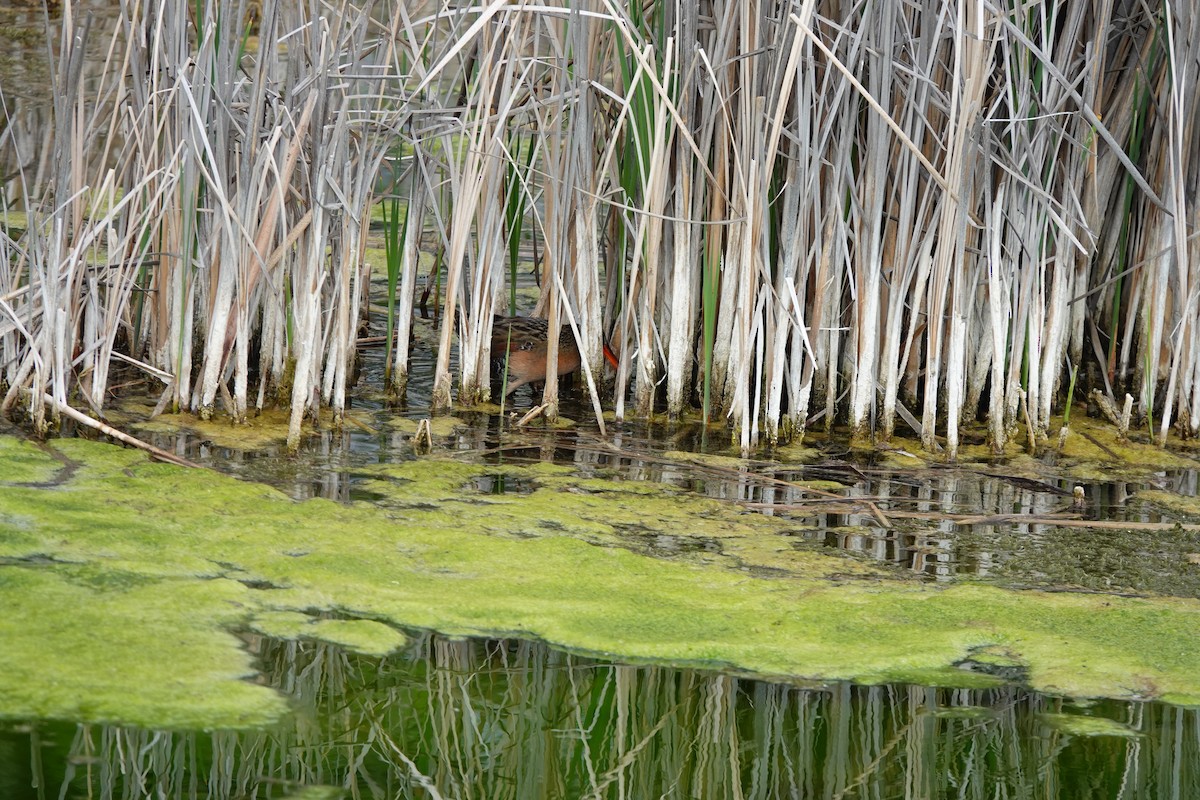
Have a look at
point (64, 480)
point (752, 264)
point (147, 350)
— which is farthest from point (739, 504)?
point (147, 350)

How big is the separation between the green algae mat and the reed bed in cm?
75

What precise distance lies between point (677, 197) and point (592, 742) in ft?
7.93

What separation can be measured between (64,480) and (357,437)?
3.55 feet

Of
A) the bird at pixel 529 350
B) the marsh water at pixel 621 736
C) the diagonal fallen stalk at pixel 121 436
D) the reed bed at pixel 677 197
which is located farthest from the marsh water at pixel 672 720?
the bird at pixel 529 350

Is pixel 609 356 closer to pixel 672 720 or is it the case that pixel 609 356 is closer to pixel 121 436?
pixel 121 436

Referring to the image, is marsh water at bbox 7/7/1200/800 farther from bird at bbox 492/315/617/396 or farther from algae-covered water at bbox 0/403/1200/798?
bird at bbox 492/315/617/396

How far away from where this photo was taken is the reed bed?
14.6 feet

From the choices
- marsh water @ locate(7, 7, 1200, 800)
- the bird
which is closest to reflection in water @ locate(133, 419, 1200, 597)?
marsh water @ locate(7, 7, 1200, 800)

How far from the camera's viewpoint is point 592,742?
293cm

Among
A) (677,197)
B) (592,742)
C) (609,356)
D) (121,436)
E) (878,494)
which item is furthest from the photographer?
(609,356)

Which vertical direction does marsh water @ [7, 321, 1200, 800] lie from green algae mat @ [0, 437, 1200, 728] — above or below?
below

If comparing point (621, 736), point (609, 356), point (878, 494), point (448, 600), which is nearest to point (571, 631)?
point (448, 600)

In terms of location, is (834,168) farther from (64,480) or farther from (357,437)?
(64,480)

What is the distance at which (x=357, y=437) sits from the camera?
4.88 meters
